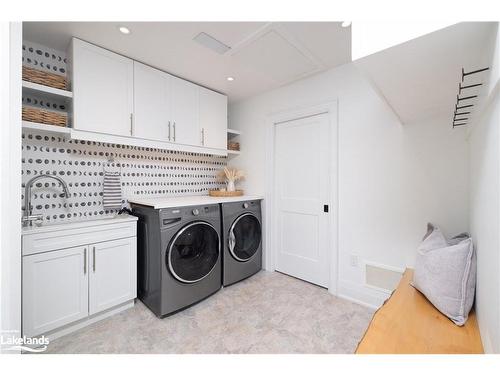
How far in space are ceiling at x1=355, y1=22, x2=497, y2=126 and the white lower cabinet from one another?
2.08 m

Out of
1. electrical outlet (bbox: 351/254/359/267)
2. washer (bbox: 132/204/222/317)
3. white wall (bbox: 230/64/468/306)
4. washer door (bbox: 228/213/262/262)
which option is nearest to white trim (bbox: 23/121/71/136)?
washer (bbox: 132/204/222/317)

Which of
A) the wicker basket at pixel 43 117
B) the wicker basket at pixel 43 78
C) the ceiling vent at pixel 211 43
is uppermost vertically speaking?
the ceiling vent at pixel 211 43

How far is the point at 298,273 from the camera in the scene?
2561 millimetres

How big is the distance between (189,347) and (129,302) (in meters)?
0.82

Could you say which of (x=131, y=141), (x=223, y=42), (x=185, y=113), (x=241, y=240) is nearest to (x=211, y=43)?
(x=223, y=42)

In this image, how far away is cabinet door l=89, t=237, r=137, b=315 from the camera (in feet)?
5.73

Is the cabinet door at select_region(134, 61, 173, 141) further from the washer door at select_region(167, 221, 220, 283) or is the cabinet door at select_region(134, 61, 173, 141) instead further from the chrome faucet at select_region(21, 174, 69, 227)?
the washer door at select_region(167, 221, 220, 283)

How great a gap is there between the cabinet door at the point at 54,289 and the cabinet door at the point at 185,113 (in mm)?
1357

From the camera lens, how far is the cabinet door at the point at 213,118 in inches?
101

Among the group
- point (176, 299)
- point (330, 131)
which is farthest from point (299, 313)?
point (330, 131)

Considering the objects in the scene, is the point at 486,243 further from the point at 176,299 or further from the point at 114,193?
the point at 114,193

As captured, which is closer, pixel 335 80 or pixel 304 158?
pixel 335 80

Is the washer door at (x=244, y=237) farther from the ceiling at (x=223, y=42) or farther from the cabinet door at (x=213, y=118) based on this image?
the ceiling at (x=223, y=42)

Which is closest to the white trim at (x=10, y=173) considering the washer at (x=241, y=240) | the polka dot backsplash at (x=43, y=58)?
the polka dot backsplash at (x=43, y=58)
